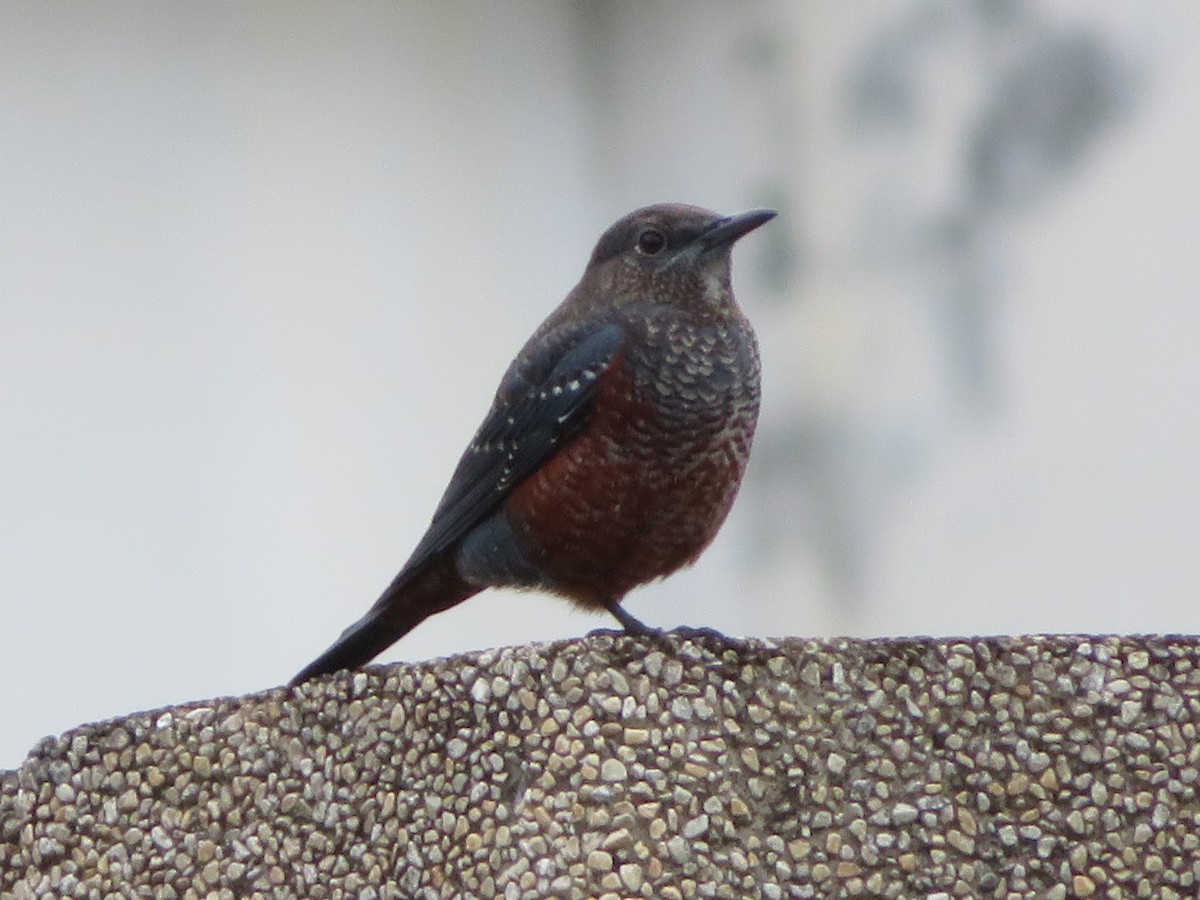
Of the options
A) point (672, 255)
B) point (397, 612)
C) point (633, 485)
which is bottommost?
point (397, 612)

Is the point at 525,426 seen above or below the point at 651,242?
below

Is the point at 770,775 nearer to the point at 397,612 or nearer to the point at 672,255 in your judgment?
the point at 397,612

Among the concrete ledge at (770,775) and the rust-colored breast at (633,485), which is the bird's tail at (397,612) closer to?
the rust-colored breast at (633,485)

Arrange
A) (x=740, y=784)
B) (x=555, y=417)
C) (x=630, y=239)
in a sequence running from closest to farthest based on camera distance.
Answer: (x=740, y=784), (x=555, y=417), (x=630, y=239)

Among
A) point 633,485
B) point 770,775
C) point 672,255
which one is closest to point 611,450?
point 633,485

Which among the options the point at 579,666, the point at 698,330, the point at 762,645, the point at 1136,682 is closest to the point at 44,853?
the point at 579,666

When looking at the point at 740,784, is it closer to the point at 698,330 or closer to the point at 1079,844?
the point at 1079,844
